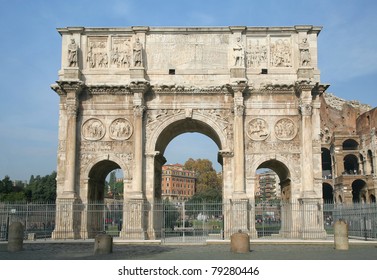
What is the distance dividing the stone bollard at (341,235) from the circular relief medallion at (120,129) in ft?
34.9

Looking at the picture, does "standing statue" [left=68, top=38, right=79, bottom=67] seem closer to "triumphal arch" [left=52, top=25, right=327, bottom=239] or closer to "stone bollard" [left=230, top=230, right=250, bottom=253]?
"triumphal arch" [left=52, top=25, right=327, bottom=239]

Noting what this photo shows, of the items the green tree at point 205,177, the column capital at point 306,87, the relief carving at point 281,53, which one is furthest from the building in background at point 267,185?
the column capital at point 306,87

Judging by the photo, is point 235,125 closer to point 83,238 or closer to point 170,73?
point 170,73

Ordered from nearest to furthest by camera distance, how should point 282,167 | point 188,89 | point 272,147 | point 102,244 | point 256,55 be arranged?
1. point 102,244
2. point 188,89
3. point 272,147
4. point 256,55
5. point 282,167

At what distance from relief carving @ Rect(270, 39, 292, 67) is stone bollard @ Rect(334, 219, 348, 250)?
9.52m

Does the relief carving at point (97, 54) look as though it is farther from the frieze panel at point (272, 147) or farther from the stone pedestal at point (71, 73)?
the frieze panel at point (272, 147)

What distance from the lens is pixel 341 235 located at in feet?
49.2

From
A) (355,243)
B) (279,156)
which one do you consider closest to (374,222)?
(355,243)

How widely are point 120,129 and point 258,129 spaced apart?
6545 millimetres

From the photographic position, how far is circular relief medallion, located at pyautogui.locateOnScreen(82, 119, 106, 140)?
21797 mm

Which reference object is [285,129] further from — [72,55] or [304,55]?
[72,55]

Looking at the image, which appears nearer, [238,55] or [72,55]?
[238,55]

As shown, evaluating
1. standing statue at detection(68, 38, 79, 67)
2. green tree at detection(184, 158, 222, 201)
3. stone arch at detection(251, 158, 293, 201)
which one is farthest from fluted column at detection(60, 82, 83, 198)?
green tree at detection(184, 158, 222, 201)

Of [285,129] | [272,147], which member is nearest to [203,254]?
[272,147]
